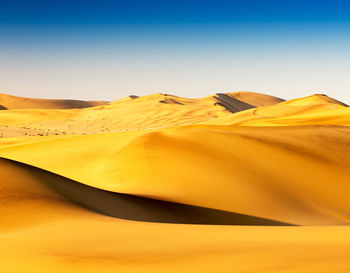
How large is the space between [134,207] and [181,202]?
5.02 ft

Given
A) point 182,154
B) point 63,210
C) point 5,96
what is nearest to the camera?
point 63,210

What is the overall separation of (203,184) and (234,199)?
129 centimetres

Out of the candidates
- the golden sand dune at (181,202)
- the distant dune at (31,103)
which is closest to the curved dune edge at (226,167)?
the golden sand dune at (181,202)

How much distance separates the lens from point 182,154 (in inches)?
615

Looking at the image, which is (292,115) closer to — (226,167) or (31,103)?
(226,167)

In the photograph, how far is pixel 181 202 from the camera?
10.7 metres

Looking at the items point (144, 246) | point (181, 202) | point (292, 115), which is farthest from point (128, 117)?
point (144, 246)

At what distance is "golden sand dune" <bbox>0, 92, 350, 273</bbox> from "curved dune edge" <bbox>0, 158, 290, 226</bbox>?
0.11 feet

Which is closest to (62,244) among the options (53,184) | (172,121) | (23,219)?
(23,219)

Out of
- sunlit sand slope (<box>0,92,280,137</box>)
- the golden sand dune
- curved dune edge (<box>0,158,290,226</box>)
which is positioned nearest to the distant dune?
sunlit sand slope (<box>0,92,280,137</box>)

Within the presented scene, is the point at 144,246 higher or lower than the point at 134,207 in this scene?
higher

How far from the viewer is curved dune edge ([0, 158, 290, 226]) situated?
882cm

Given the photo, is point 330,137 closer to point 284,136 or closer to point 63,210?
point 284,136

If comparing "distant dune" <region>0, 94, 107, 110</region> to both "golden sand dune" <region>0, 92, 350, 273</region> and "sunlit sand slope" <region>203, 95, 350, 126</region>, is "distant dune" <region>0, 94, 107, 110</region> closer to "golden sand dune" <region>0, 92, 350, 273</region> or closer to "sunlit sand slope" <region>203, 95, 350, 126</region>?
"sunlit sand slope" <region>203, 95, 350, 126</region>
